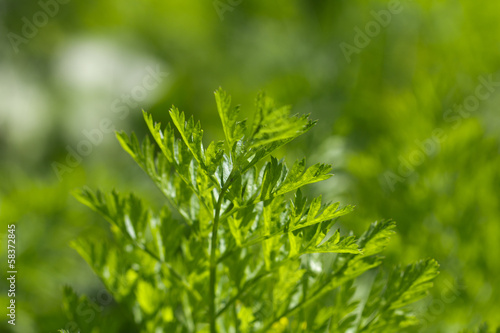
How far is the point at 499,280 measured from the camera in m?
0.63

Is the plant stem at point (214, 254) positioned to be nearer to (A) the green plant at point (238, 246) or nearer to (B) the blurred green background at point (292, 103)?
(A) the green plant at point (238, 246)

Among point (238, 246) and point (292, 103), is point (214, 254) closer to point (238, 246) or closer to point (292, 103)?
point (238, 246)

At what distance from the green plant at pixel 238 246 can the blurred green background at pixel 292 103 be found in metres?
0.21

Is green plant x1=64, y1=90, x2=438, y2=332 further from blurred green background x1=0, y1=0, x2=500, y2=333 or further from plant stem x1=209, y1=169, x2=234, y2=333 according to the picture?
blurred green background x1=0, y1=0, x2=500, y2=333

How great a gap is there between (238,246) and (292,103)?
1.71ft

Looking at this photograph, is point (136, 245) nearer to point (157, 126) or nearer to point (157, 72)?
point (157, 126)

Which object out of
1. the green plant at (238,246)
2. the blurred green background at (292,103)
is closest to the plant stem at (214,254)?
the green plant at (238,246)

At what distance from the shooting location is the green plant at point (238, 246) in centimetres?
35

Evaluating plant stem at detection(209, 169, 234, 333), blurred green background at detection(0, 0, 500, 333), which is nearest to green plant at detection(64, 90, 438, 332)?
plant stem at detection(209, 169, 234, 333)

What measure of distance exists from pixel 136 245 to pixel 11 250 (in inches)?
16.8

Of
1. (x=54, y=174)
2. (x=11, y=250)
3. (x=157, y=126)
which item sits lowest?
(x=157, y=126)

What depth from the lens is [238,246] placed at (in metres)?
0.38

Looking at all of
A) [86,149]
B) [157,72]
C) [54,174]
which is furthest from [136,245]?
[157,72]

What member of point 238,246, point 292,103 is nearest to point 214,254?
point 238,246
